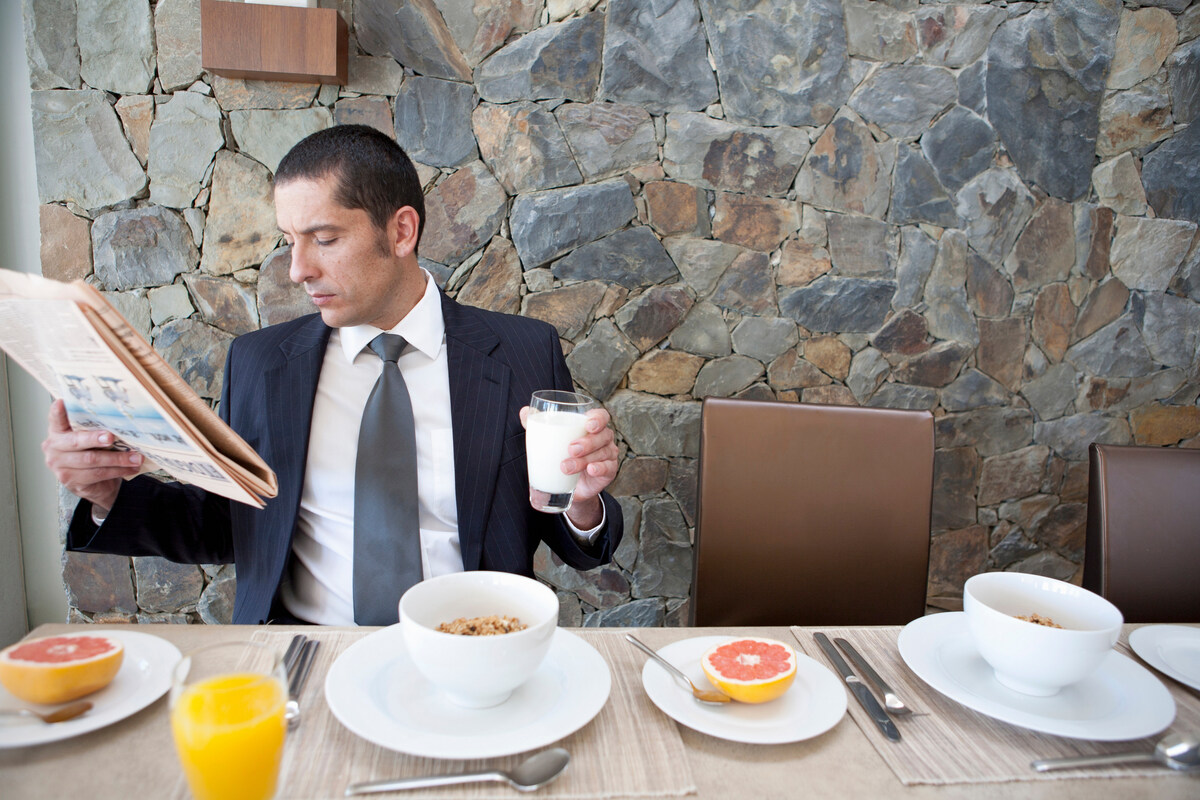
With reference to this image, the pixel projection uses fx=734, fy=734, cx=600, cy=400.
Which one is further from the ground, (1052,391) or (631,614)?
(1052,391)

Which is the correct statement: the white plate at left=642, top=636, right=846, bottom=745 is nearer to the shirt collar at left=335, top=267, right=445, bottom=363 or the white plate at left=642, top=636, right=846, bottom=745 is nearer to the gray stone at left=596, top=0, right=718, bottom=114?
the shirt collar at left=335, top=267, right=445, bottom=363

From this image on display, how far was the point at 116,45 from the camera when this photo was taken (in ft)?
5.98

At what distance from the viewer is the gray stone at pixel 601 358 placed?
210 centimetres

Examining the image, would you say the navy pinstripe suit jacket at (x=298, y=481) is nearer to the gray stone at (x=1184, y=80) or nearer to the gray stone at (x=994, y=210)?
the gray stone at (x=994, y=210)

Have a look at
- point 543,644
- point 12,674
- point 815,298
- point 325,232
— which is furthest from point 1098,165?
point 12,674

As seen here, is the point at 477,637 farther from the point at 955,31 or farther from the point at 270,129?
the point at 955,31

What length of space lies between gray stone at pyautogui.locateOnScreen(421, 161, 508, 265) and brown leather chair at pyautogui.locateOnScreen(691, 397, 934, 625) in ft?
3.09

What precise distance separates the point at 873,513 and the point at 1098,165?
168cm

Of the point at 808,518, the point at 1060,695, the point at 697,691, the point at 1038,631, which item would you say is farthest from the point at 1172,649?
the point at 697,691

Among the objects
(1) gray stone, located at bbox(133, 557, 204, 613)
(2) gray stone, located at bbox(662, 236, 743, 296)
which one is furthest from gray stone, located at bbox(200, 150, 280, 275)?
(2) gray stone, located at bbox(662, 236, 743, 296)

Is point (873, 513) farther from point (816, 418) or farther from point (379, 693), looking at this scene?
point (379, 693)

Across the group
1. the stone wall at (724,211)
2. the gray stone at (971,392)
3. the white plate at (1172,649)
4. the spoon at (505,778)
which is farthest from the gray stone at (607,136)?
the spoon at (505,778)

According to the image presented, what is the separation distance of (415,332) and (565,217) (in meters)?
0.86

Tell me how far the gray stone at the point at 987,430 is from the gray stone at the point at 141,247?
2.26 m
